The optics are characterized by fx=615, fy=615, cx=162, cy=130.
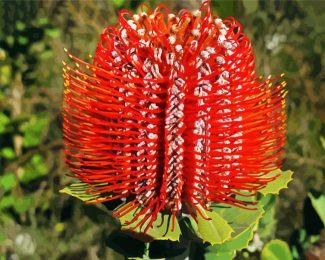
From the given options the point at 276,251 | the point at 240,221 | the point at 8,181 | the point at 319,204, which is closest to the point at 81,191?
the point at 240,221

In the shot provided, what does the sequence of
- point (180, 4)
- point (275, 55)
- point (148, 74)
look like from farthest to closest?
point (275, 55) < point (180, 4) < point (148, 74)

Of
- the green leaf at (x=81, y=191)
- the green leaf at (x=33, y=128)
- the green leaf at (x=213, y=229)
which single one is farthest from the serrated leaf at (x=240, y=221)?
the green leaf at (x=33, y=128)

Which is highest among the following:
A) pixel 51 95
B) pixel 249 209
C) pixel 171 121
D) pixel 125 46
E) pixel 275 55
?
pixel 275 55

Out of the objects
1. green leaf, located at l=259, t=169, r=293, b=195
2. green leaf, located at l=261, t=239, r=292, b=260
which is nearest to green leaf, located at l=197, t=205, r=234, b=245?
→ green leaf, located at l=259, t=169, r=293, b=195

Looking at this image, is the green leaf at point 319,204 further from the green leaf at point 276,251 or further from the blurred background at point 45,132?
the blurred background at point 45,132

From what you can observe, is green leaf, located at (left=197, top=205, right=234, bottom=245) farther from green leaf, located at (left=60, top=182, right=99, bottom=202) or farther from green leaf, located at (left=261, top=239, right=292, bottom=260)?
green leaf, located at (left=261, top=239, right=292, bottom=260)

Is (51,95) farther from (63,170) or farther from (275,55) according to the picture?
(275,55)

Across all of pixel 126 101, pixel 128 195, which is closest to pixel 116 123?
pixel 126 101
